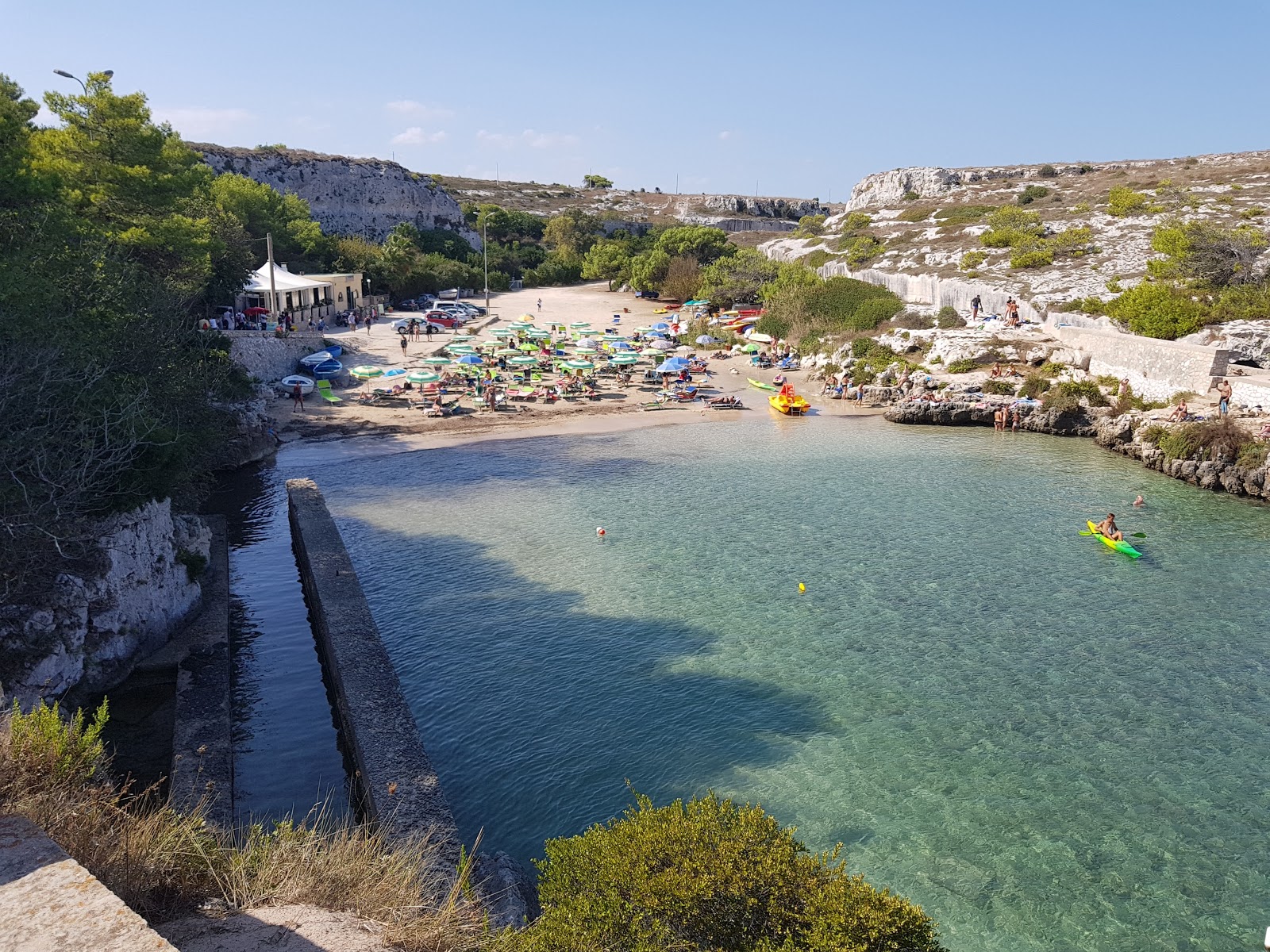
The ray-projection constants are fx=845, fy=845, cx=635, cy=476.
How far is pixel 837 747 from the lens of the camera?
12.4 m

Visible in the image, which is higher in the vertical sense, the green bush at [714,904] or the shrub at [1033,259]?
the shrub at [1033,259]

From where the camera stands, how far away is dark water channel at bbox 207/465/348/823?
1180 centimetres

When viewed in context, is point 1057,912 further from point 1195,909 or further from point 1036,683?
point 1036,683

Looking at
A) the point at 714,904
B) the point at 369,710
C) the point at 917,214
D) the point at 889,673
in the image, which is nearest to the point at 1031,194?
the point at 917,214

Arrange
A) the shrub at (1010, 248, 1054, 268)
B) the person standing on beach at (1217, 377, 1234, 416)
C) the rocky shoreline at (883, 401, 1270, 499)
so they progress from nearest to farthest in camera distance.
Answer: the rocky shoreline at (883, 401, 1270, 499), the person standing on beach at (1217, 377, 1234, 416), the shrub at (1010, 248, 1054, 268)

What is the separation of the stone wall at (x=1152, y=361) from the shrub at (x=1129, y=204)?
24.2m

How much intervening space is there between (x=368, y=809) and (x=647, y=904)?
5568mm

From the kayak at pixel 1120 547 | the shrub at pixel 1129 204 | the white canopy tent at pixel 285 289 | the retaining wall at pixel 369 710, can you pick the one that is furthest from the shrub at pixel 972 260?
the retaining wall at pixel 369 710

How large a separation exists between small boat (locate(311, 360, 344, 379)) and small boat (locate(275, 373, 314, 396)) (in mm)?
1327

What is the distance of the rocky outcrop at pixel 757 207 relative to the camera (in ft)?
452

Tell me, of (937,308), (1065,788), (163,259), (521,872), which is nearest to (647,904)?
(521,872)

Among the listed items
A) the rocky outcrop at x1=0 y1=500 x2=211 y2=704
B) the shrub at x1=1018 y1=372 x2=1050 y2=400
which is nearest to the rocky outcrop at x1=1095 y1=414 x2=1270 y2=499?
the shrub at x1=1018 y1=372 x2=1050 y2=400

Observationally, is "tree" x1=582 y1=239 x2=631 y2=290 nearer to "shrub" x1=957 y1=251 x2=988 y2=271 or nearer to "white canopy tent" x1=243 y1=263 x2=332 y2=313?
"white canopy tent" x1=243 y1=263 x2=332 y2=313

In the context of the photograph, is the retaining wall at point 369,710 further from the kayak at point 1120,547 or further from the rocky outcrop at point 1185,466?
the rocky outcrop at point 1185,466
